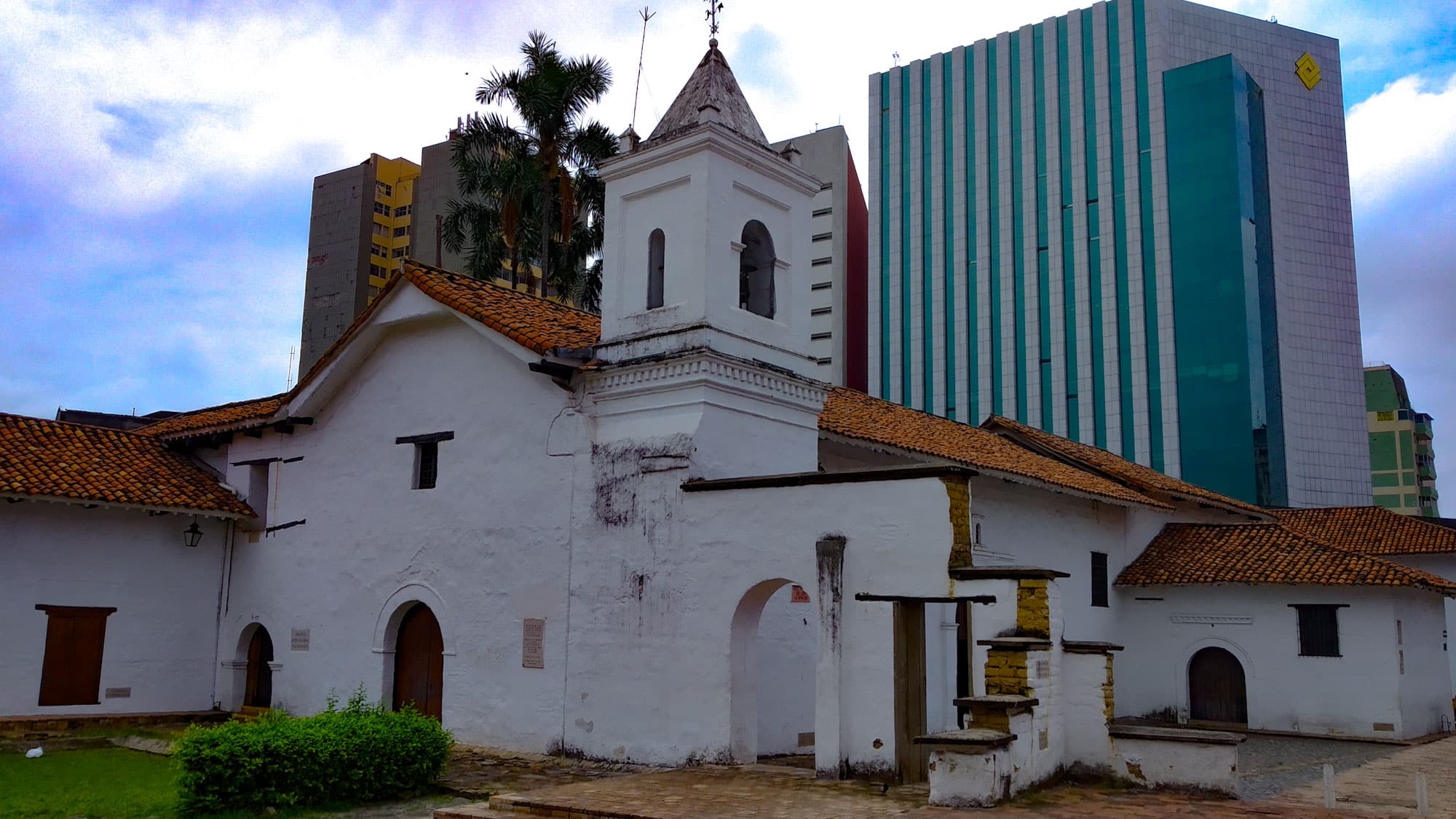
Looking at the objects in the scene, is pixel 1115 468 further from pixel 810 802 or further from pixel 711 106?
pixel 810 802

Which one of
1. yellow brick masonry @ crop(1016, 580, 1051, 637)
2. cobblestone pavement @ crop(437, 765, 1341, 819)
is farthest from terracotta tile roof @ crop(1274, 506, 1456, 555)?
cobblestone pavement @ crop(437, 765, 1341, 819)

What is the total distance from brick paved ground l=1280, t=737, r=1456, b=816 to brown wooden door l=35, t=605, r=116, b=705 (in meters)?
15.6

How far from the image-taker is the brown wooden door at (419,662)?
15680 millimetres

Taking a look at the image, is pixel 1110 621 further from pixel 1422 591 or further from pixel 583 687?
pixel 583 687

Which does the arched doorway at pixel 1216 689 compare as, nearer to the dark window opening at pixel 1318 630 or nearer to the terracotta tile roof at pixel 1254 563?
the dark window opening at pixel 1318 630

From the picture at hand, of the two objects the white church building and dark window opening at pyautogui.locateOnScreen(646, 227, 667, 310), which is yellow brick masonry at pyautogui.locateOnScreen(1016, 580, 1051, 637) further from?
dark window opening at pyautogui.locateOnScreen(646, 227, 667, 310)

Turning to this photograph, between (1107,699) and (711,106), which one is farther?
(711,106)

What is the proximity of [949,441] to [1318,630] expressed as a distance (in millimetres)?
7568

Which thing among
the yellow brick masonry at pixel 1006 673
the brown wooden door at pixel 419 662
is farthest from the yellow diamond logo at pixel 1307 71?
the yellow brick masonry at pixel 1006 673

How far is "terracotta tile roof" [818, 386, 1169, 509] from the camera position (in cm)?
1673

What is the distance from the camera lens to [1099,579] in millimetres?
21641

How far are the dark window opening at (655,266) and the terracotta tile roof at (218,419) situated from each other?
6790 millimetres

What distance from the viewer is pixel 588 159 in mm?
28672

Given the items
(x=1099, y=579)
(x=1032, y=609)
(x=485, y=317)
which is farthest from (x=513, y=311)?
(x=1099, y=579)
